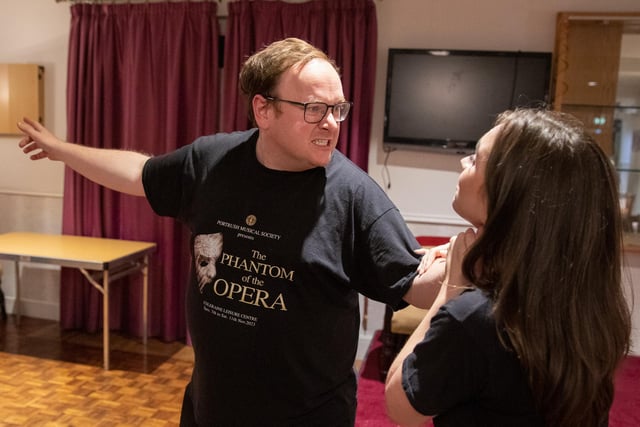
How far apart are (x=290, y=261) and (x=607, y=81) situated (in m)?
2.80

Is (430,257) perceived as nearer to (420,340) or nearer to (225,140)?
(420,340)

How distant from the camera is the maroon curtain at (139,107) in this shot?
11.8ft

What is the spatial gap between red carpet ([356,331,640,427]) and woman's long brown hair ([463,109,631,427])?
1824 millimetres

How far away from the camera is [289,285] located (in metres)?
1.24

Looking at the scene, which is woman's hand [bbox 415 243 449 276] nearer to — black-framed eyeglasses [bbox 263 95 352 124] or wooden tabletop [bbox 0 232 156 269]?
black-framed eyeglasses [bbox 263 95 352 124]

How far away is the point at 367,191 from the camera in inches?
50.1

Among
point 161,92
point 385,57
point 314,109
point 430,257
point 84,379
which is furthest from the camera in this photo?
point 161,92

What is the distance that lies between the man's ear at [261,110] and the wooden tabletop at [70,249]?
2.12m

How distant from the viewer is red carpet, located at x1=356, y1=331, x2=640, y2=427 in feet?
8.87

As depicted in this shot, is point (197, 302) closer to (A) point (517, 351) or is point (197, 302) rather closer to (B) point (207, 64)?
(A) point (517, 351)

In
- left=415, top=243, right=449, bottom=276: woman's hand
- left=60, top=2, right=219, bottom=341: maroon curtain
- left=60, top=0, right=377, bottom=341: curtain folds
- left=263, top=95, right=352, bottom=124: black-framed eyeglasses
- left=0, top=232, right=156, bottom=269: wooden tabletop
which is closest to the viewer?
left=415, top=243, right=449, bottom=276: woman's hand

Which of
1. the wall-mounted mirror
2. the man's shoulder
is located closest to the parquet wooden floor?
the man's shoulder

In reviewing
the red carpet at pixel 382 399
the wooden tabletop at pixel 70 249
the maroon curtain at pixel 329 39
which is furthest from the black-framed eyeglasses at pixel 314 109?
the wooden tabletop at pixel 70 249

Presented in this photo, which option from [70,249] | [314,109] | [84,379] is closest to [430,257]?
[314,109]
